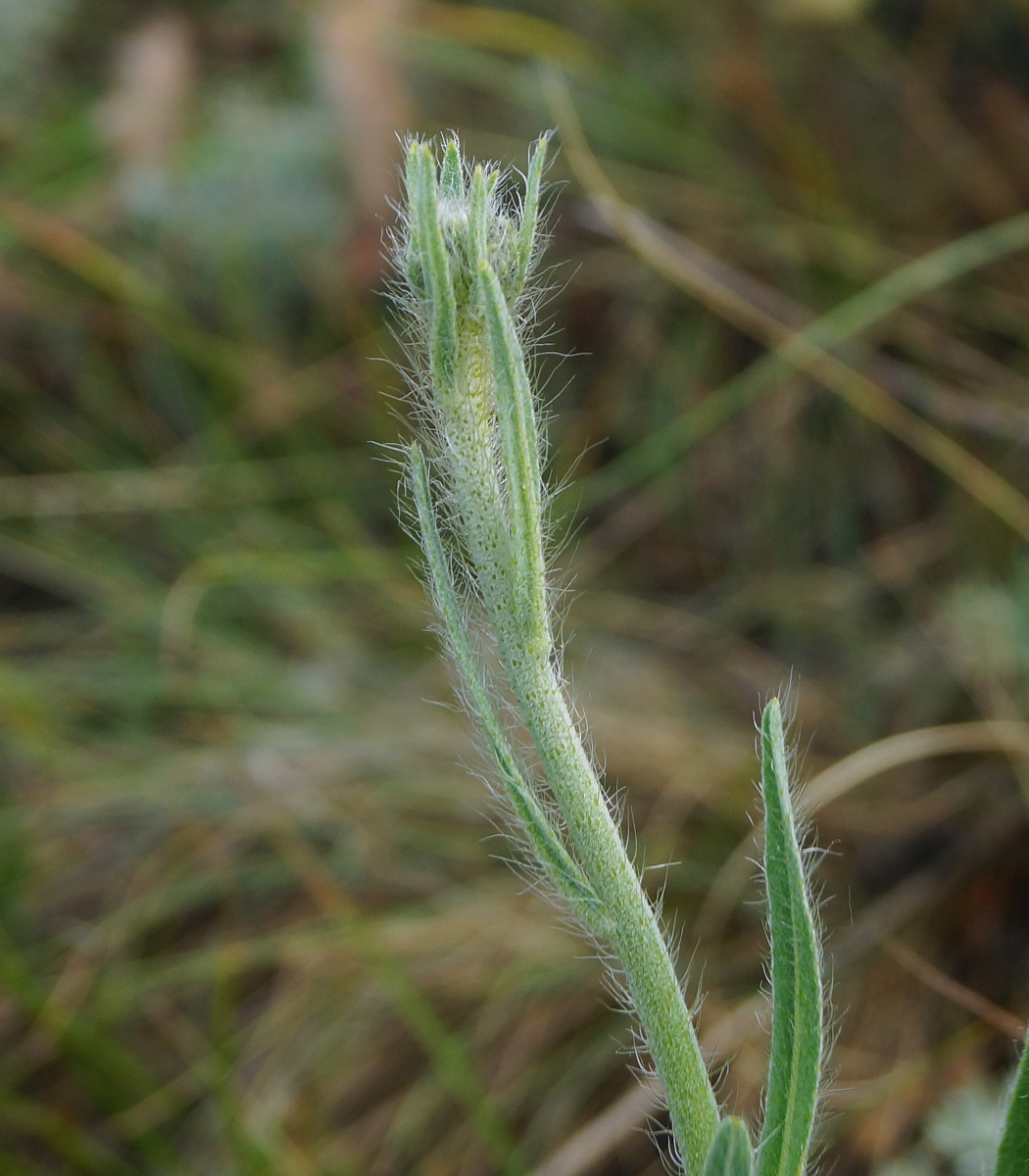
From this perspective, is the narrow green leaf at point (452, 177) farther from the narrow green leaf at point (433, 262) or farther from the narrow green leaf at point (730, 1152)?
the narrow green leaf at point (730, 1152)

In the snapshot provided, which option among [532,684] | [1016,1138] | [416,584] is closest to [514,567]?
[532,684]

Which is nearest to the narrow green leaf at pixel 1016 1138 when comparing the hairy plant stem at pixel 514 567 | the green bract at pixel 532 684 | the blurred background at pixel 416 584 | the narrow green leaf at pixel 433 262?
the green bract at pixel 532 684

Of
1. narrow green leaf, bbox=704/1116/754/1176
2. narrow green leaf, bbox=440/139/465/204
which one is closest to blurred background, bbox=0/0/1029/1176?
narrow green leaf, bbox=440/139/465/204

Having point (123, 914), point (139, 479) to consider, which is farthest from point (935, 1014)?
point (139, 479)

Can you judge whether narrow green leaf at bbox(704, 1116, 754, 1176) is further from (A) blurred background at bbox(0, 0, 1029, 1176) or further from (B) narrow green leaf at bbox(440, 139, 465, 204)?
(A) blurred background at bbox(0, 0, 1029, 1176)

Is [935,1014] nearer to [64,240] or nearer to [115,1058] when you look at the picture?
[115,1058]
